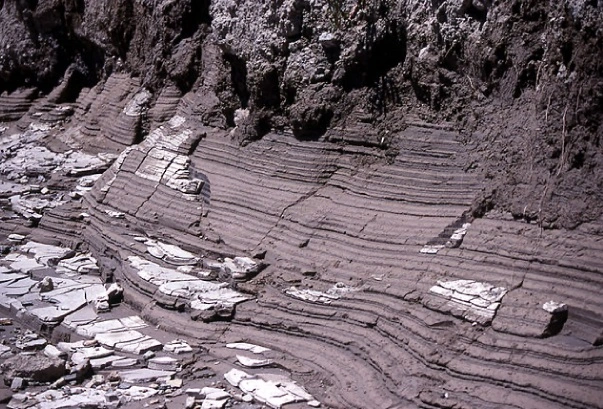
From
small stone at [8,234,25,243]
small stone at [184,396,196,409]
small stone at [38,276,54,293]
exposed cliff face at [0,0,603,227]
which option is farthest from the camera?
small stone at [8,234,25,243]

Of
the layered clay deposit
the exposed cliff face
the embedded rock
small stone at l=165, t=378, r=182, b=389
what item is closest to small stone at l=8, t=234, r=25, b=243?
the layered clay deposit

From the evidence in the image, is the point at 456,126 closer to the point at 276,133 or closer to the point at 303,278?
the point at 303,278

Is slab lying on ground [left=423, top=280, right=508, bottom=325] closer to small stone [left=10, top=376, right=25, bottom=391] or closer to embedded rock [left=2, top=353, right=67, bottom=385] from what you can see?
embedded rock [left=2, top=353, right=67, bottom=385]

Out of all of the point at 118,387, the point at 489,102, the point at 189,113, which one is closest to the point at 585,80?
the point at 489,102

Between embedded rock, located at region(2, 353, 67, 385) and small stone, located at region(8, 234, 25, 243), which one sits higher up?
embedded rock, located at region(2, 353, 67, 385)

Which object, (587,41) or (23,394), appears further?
(23,394)

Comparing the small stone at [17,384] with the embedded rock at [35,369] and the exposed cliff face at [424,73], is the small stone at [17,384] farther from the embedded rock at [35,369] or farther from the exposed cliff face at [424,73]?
the exposed cliff face at [424,73]

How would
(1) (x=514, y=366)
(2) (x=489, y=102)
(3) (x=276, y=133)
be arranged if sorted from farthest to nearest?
(3) (x=276, y=133), (2) (x=489, y=102), (1) (x=514, y=366)

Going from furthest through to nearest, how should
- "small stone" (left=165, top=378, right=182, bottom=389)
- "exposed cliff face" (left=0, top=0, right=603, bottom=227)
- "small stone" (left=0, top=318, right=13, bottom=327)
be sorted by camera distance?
1. "small stone" (left=0, top=318, right=13, bottom=327)
2. "small stone" (left=165, top=378, right=182, bottom=389)
3. "exposed cliff face" (left=0, top=0, right=603, bottom=227)

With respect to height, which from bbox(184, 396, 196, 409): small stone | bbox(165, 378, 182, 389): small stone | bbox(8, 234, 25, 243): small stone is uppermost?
bbox(184, 396, 196, 409): small stone
